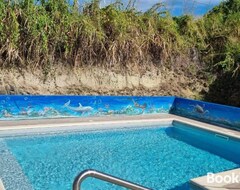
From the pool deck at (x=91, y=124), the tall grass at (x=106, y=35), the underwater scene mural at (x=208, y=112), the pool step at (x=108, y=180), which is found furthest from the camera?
the tall grass at (x=106, y=35)

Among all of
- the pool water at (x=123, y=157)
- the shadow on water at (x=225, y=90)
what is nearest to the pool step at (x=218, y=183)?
the pool water at (x=123, y=157)

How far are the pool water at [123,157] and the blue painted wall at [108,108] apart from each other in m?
0.87

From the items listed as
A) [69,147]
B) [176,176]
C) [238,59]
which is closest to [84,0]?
[69,147]

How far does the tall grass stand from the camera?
25.5ft

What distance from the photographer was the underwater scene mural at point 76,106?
7.06m

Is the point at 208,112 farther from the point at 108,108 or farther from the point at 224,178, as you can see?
the point at 224,178

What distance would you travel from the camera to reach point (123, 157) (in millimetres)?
5586

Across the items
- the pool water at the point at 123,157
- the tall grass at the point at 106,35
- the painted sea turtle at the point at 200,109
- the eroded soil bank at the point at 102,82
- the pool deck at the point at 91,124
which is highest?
the tall grass at the point at 106,35

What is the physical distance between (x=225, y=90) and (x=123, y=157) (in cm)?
605

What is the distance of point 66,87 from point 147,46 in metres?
2.84

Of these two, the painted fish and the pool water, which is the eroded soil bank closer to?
the painted fish

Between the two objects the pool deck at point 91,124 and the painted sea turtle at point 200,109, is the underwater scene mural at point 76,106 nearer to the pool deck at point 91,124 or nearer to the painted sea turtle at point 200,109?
the pool deck at point 91,124

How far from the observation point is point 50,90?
847cm

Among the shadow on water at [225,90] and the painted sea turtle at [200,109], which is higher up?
the shadow on water at [225,90]
